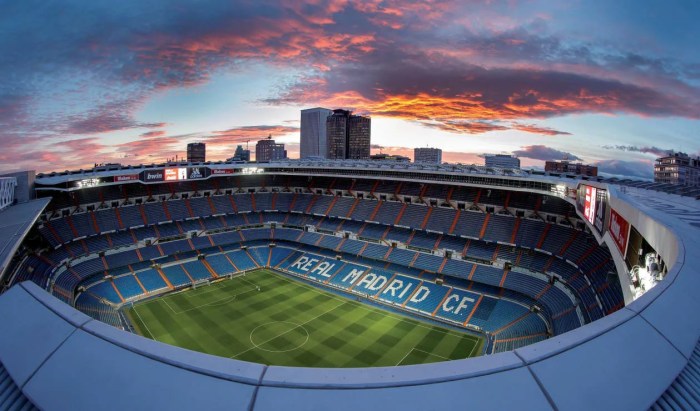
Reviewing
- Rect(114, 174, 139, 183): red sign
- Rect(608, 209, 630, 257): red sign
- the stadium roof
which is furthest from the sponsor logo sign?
Rect(608, 209, 630, 257): red sign

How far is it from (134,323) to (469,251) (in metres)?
37.7

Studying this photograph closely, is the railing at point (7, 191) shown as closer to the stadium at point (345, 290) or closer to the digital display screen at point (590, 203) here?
the stadium at point (345, 290)

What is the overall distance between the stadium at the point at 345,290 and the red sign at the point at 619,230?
7.4 inches

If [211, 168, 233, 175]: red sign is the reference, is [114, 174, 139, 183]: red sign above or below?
below

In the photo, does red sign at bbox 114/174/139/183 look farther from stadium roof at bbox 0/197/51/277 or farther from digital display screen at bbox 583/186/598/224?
digital display screen at bbox 583/186/598/224

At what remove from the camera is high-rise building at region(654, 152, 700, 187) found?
116944 mm

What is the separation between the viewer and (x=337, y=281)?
153ft

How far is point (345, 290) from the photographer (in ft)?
147

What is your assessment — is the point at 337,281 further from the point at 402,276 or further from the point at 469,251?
the point at 469,251

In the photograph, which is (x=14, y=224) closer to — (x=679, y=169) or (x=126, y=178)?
(x=126, y=178)

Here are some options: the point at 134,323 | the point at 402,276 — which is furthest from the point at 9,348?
the point at 402,276

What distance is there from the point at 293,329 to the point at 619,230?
28.7 metres

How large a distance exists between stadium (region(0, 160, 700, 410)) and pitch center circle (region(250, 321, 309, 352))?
0.76ft

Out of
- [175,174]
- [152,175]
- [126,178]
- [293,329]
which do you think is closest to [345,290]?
[293,329]
